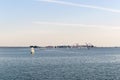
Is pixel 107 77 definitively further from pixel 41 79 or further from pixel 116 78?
pixel 41 79

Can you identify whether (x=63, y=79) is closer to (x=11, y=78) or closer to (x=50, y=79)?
(x=50, y=79)

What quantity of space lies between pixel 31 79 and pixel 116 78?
24526mm

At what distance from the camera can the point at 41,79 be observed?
76375mm

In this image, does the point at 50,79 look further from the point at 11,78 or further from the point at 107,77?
the point at 107,77

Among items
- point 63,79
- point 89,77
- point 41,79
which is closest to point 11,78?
point 41,79

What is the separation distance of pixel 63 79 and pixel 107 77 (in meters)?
13.8

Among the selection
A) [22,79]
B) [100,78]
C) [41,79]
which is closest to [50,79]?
[41,79]

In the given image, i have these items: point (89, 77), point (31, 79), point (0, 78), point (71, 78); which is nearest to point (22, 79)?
point (31, 79)

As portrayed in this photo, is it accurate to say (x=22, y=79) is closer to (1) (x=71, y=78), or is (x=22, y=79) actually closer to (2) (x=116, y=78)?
(1) (x=71, y=78)

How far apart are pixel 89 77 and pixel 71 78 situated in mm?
5606

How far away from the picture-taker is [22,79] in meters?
76.6

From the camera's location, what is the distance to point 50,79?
76.4 m

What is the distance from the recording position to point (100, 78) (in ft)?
256

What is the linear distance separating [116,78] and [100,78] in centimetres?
469
